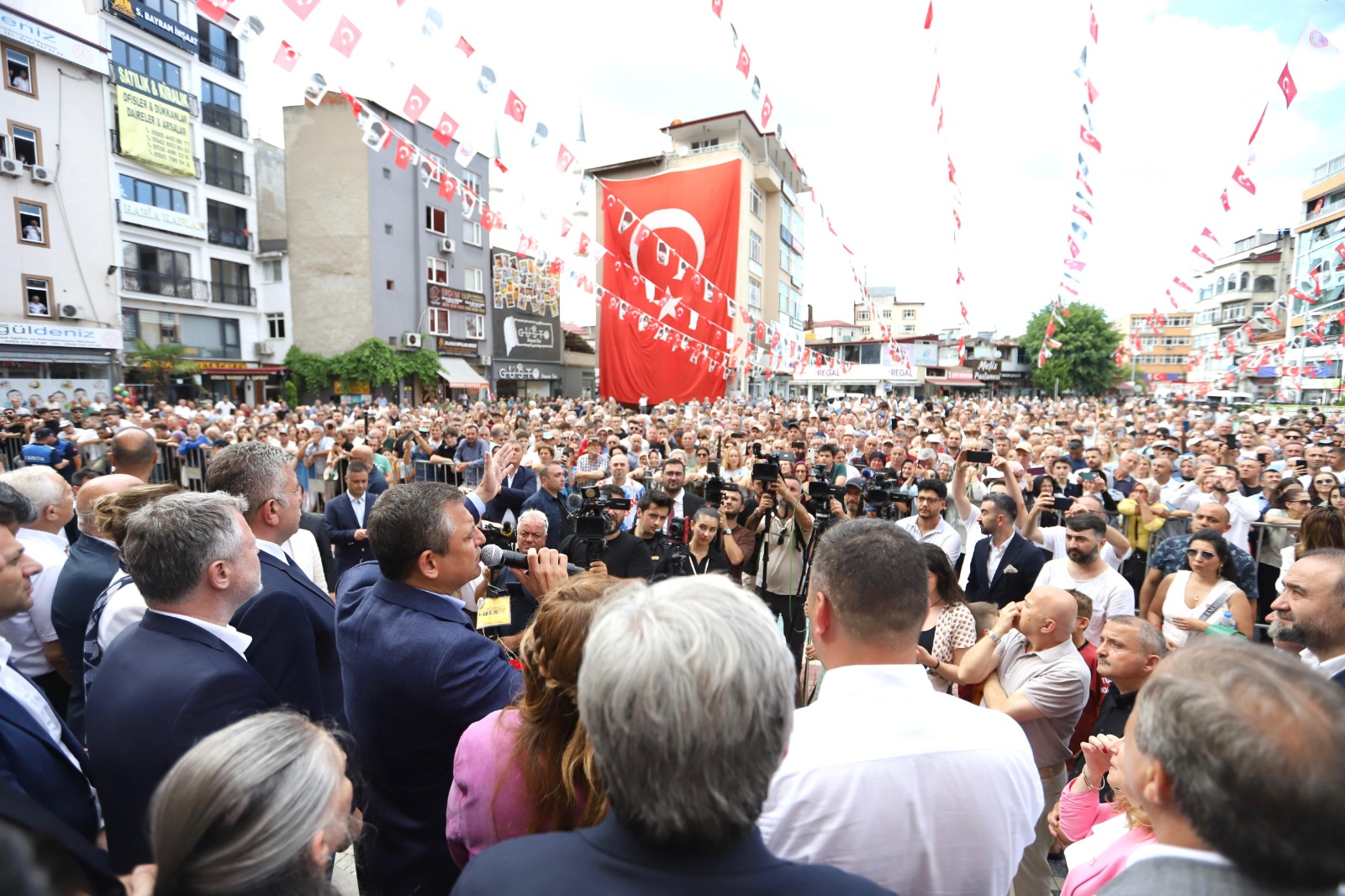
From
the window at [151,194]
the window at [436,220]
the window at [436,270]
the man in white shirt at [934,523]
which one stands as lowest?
the man in white shirt at [934,523]

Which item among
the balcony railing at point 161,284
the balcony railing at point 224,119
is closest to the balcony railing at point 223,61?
the balcony railing at point 224,119

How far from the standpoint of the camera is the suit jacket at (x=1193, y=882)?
2.81ft

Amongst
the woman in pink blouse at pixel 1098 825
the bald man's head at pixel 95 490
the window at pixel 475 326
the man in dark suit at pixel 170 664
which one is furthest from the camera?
the window at pixel 475 326

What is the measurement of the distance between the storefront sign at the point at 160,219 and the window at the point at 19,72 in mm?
3466

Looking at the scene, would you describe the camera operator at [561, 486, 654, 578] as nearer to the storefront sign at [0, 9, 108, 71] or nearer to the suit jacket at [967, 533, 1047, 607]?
the suit jacket at [967, 533, 1047, 607]

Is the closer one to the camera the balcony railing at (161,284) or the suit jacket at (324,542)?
the suit jacket at (324,542)

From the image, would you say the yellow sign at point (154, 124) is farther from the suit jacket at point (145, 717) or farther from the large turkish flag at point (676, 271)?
the suit jacket at point (145, 717)

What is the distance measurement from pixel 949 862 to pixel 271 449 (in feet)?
9.15

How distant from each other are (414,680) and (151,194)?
2793 centimetres

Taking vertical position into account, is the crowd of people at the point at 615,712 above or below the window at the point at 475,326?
below

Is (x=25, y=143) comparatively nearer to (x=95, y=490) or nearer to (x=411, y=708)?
(x=95, y=490)

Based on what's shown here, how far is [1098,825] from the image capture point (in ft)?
5.71

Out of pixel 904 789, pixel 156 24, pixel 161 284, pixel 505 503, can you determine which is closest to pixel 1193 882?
pixel 904 789

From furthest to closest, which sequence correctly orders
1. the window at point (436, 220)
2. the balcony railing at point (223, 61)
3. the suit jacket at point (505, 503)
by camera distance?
1. the window at point (436, 220)
2. the balcony railing at point (223, 61)
3. the suit jacket at point (505, 503)
